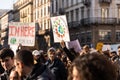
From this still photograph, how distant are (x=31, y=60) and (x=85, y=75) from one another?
5.84 feet

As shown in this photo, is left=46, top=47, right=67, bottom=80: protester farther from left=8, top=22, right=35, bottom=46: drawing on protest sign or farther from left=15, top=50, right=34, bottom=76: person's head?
left=8, top=22, right=35, bottom=46: drawing on protest sign

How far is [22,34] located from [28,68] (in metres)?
9.77

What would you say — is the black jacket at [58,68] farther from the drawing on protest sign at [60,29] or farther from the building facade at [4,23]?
the building facade at [4,23]

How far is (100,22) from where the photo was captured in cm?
5141

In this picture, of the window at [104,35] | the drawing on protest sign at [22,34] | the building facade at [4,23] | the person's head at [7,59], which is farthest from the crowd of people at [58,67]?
the building facade at [4,23]

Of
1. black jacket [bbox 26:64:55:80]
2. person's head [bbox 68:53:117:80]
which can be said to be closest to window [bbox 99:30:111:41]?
black jacket [bbox 26:64:55:80]

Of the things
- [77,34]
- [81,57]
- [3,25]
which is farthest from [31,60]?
[3,25]

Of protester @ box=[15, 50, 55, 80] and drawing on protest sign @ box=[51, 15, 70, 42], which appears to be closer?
protester @ box=[15, 50, 55, 80]

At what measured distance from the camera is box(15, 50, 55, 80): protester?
3996 mm

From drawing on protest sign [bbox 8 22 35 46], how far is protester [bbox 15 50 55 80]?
8939 millimetres

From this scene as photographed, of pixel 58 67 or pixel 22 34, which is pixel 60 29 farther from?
pixel 58 67

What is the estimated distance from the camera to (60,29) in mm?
12633

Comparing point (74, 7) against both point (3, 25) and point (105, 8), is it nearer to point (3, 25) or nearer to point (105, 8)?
point (105, 8)

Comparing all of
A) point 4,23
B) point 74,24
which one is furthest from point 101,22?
point 4,23
